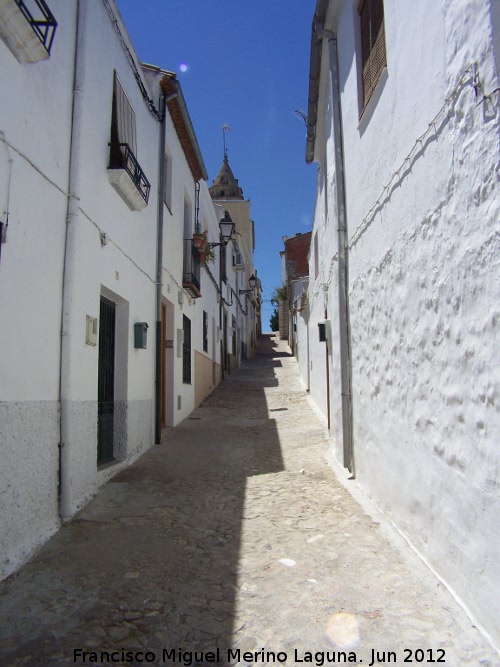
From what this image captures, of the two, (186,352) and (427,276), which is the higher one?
(427,276)

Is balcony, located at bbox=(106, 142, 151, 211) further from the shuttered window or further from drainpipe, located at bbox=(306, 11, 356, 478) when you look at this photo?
drainpipe, located at bbox=(306, 11, 356, 478)

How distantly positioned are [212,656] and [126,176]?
4.68m

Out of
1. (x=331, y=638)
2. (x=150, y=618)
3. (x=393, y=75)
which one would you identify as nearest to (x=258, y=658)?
(x=331, y=638)

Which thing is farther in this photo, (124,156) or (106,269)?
(124,156)

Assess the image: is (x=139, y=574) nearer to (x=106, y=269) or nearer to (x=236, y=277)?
(x=106, y=269)

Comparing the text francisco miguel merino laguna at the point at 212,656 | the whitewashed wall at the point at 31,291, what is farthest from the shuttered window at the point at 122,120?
the text francisco miguel merino laguna at the point at 212,656

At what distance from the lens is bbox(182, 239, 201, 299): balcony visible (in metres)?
9.70

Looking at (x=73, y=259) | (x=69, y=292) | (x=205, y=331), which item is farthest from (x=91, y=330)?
(x=205, y=331)

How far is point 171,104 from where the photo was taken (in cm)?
852

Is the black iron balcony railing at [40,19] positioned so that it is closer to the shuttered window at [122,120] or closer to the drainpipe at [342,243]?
the shuttered window at [122,120]

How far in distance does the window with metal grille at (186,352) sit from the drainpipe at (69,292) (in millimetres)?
5568

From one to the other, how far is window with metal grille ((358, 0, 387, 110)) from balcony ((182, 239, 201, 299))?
5303 millimetres

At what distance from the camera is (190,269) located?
33.0 feet

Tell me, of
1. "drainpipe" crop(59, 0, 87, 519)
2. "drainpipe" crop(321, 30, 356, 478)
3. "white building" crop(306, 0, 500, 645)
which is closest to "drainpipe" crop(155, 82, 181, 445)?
"drainpipe" crop(321, 30, 356, 478)
